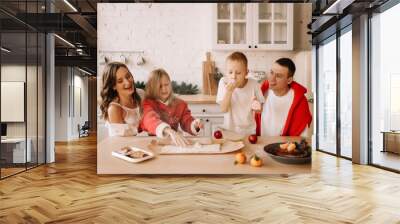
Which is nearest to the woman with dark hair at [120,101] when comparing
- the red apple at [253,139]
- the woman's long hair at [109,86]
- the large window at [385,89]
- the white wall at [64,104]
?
the woman's long hair at [109,86]

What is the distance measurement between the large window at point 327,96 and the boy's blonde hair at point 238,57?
442 cm

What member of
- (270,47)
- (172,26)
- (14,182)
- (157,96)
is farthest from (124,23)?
(14,182)

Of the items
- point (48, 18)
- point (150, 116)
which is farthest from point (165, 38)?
point (48, 18)

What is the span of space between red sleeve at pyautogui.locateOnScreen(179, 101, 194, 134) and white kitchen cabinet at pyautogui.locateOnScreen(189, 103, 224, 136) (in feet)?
0.15

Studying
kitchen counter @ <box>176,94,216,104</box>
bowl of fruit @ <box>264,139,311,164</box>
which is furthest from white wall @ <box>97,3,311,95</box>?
bowl of fruit @ <box>264,139,311,164</box>

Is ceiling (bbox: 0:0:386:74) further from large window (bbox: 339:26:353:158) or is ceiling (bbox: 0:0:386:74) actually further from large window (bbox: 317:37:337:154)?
large window (bbox: 317:37:337:154)

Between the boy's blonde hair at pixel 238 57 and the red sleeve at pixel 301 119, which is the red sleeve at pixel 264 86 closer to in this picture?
the boy's blonde hair at pixel 238 57

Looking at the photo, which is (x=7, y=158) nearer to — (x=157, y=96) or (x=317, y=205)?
(x=157, y=96)

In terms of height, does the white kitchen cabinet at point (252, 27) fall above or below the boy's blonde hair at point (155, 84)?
above

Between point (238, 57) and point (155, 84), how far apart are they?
96 centimetres

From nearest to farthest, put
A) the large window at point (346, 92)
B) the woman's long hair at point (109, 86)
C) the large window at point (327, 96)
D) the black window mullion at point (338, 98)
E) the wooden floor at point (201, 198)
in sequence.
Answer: the wooden floor at point (201, 198) < the woman's long hair at point (109, 86) < the large window at point (346, 92) < the black window mullion at point (338, 98) < the large window at point (327, 96)

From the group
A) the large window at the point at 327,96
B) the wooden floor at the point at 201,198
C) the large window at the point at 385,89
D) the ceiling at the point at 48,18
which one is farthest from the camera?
the large window at the point at 327,96

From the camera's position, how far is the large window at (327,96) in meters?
7.62

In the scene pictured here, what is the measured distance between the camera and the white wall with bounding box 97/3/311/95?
3.81m
